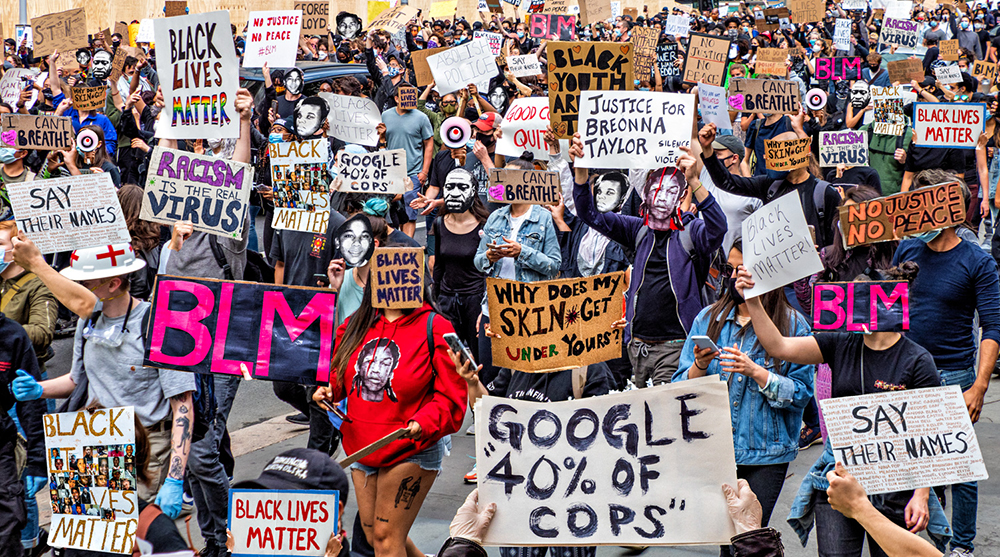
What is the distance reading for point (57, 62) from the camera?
50.3 feet

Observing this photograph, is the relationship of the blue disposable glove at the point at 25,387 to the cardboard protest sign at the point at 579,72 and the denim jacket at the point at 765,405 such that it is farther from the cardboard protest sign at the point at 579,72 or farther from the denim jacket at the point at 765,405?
the cardboard protest sign at the point at 579,72

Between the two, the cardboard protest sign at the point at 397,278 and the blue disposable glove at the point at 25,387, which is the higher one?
the cardboard protest sign at the point at 397,278

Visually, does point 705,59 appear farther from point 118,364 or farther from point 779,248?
point 118,364

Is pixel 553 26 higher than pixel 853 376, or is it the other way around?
pixel 553 26

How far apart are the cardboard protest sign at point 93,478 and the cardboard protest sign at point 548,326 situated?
1.61m

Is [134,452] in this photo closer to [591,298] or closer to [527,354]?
[527,354]

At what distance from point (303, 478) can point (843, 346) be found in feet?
7.43

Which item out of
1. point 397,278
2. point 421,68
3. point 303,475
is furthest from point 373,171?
point 421,68

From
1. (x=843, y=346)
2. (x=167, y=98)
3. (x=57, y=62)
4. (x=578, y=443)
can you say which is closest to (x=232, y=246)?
(x=167, y=98)

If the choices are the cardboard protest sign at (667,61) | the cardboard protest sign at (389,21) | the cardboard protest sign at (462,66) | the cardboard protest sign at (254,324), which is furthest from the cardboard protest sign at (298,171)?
the cardboard protest sign at (667,61)

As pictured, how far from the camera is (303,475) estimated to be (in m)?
3.93

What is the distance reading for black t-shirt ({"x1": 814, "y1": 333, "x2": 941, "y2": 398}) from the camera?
A: 4.16 meters

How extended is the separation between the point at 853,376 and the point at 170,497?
115 inches

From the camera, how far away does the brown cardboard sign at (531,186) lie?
22.5 ft
